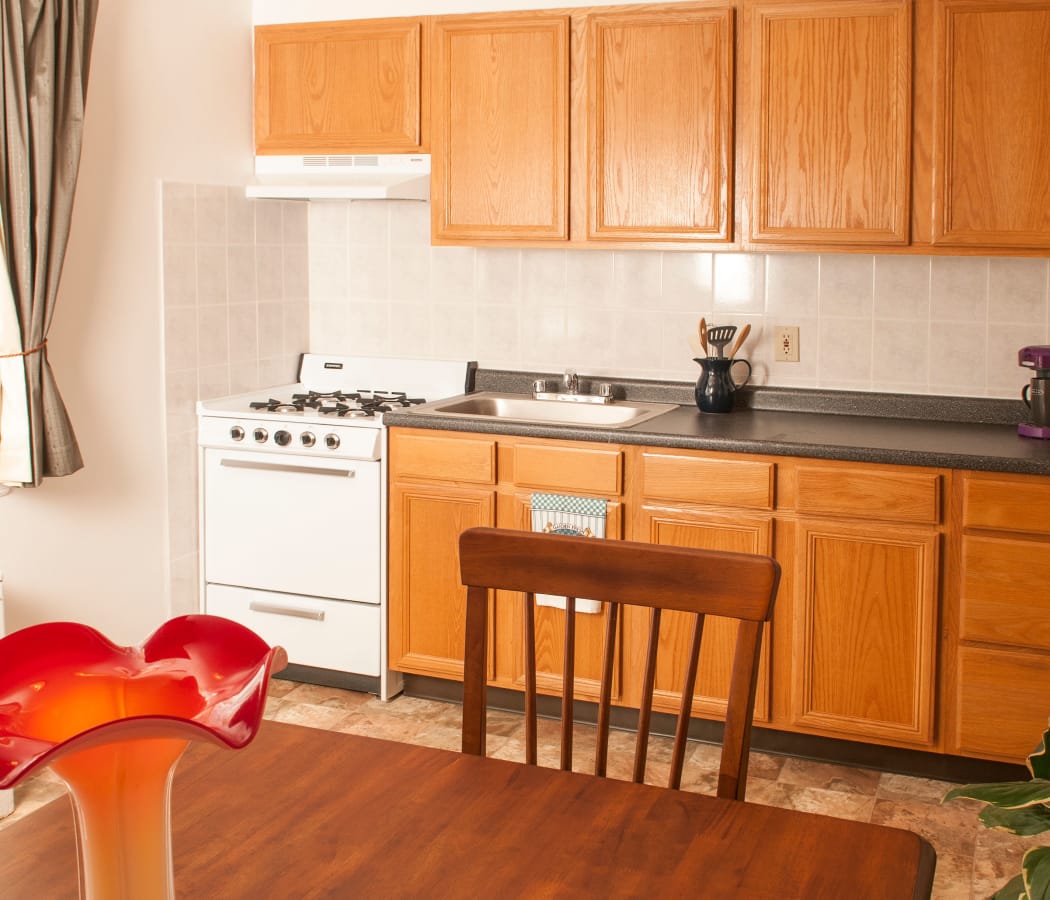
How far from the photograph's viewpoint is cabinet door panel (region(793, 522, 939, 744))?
323 centimetres

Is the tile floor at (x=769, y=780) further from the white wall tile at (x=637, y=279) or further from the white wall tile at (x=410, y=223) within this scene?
the white wall tile at (x=410, y=223)

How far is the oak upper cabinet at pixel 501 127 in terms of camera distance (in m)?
3.75

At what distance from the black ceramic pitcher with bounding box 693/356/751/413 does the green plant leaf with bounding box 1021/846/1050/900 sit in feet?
8.77

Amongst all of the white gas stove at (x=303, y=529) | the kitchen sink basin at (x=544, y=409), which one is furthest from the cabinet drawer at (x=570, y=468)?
the white gas stove at (x=303, y=529)

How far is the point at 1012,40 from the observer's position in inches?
128

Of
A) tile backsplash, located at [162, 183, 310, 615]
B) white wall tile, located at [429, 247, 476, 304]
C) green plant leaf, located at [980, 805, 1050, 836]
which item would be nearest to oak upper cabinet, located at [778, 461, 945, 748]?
white wall tile, located at [429, 247, 476, 304]

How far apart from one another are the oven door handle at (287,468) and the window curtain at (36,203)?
2.07 feet

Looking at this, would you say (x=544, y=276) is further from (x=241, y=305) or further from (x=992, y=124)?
(x=992, y=124)

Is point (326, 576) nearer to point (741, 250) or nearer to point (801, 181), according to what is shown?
point (741, 250)

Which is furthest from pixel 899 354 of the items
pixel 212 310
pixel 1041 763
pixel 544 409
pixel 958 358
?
pixel 1041 763

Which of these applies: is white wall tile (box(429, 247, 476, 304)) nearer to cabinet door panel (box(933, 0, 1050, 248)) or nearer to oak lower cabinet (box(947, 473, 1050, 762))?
cabinet door panel (box(933, 0, 1050, 248))

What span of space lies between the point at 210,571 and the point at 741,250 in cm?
192

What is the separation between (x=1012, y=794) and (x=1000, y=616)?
2077 millimetres

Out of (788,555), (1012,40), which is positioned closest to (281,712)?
(788,555)
